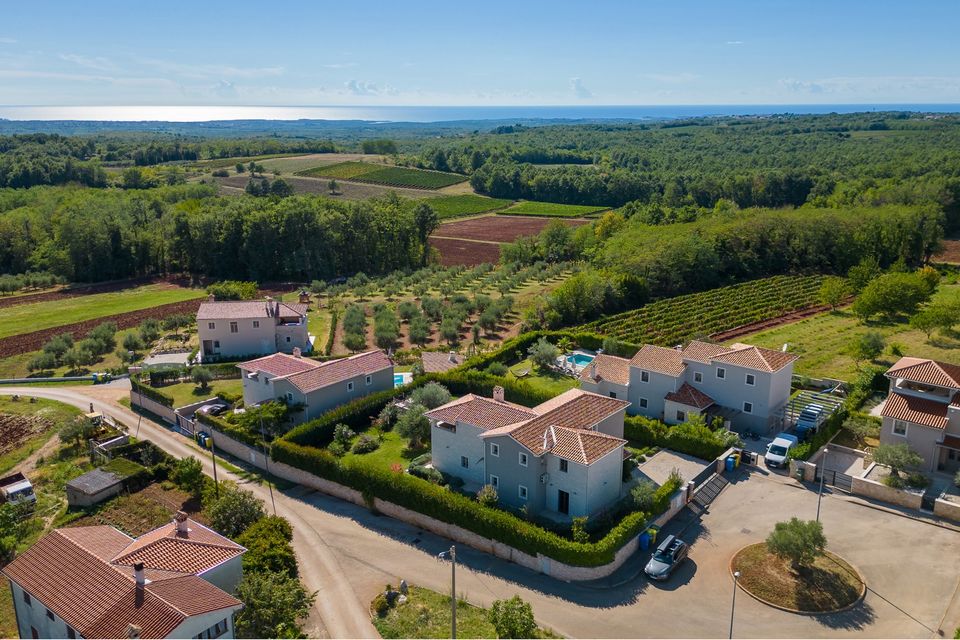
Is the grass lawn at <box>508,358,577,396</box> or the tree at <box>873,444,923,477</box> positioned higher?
the tree at <box>873,444,923,477</box>

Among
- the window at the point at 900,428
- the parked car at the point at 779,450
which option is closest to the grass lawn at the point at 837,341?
the window at the point at 900,428

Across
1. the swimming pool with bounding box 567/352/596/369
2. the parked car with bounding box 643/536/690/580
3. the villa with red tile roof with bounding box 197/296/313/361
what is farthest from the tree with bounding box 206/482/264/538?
the swimming pool with bounding box 567/352/596/369

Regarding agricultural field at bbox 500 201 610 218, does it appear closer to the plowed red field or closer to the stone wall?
the plowed red field

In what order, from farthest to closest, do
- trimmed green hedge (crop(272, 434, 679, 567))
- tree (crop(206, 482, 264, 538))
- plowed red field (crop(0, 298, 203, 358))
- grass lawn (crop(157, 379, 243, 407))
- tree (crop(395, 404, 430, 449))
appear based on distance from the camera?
plowed red field (crop(0, 298, 203, 358)) < grass lawn (crop(157, 379, 243, 407)) < tree (crop(395, 404, 430, 449)) < tree (crop(206, 482, 264, 538)) < trimmed green hedge (crop(272, 434, 679, 567))

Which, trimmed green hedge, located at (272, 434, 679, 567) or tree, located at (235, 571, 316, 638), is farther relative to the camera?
trimmed green hedge, located at (272, 434, 679, 567)

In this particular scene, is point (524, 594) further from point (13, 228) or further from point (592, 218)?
point (592, 218)

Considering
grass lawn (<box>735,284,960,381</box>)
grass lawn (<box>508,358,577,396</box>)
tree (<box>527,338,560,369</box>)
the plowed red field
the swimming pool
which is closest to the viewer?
grass lawn (<box>508,358,577,396</box>)

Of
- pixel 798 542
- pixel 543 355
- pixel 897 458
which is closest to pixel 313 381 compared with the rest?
pixel 543 355
